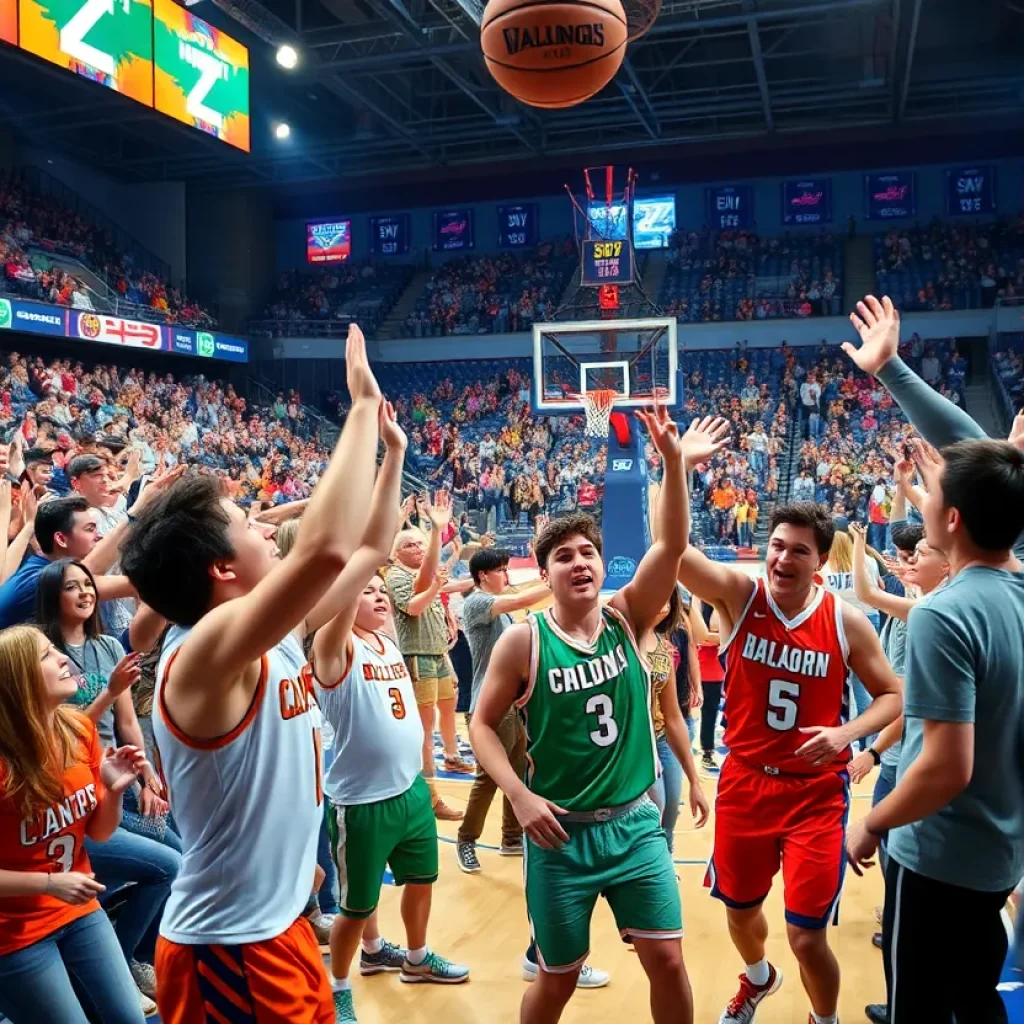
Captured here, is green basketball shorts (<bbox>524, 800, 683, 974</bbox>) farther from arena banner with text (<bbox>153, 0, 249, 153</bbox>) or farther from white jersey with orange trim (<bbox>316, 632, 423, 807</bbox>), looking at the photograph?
arena banner with text (<bbox>153, 0, 249, 153</bbox>)

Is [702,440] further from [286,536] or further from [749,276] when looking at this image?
[749,276]

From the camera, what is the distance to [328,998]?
88.9 inches

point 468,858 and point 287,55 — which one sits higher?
point 287,55

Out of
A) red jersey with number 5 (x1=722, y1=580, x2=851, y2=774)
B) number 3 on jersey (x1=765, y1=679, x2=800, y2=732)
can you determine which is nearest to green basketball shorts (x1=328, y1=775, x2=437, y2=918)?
red jersey with number 5 (x1=722, y1=580, x2=851, y2=774)

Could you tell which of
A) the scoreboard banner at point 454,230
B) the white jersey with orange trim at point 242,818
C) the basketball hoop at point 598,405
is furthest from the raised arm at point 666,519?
the scoreboard banner at point 454,230

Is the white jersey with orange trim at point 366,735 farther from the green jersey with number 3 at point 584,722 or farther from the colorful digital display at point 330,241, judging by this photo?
the colorful digital display at point 330,241

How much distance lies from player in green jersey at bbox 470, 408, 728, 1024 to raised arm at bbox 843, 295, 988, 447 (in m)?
0.58

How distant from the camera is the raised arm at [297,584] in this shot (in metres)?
1.79

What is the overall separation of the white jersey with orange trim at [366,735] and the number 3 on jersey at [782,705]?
1.40 metres

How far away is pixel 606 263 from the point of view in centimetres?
1975

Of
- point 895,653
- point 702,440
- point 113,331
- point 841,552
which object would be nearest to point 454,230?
point 113,331

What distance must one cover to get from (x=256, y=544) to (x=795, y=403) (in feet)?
74.2

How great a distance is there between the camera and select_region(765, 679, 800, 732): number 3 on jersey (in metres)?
3.61

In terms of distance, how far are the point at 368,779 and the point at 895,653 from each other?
2466 mm
